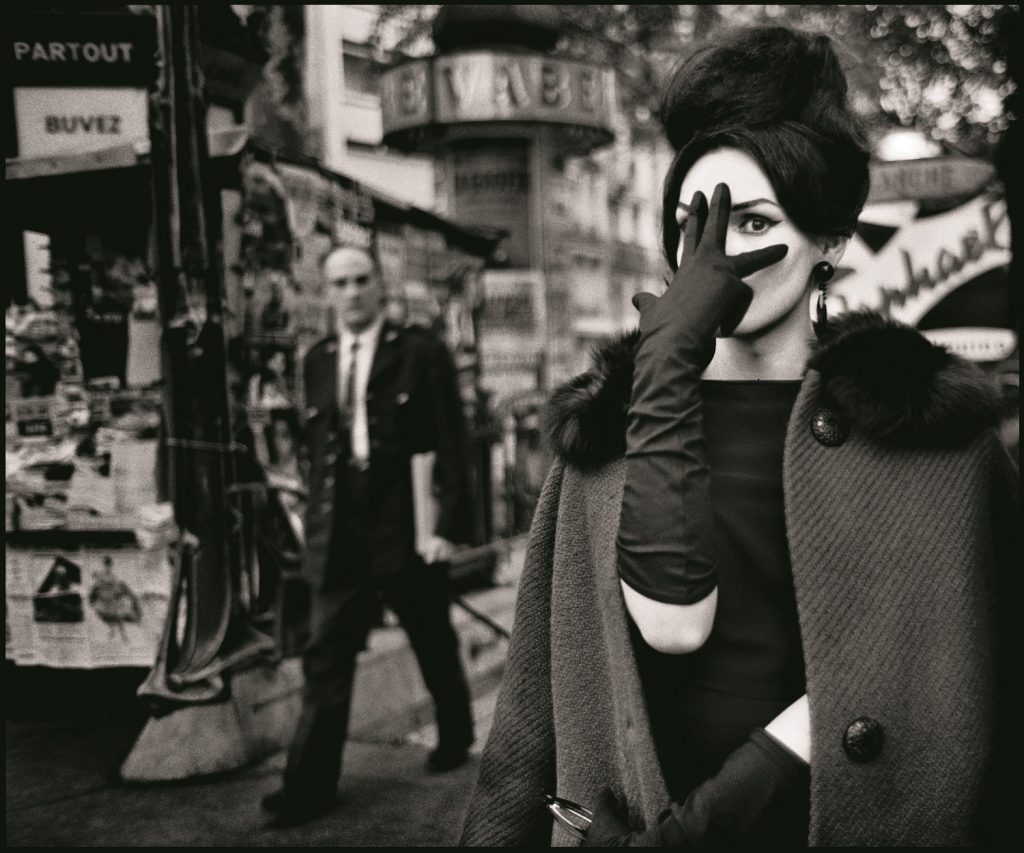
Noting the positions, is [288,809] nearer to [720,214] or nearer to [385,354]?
[385,354]

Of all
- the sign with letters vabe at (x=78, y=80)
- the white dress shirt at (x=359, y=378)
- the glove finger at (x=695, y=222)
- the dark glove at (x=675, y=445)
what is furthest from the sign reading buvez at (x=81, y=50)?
the dark glove at (x=675, y=445)

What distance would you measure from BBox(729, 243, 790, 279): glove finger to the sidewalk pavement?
3.17 metres

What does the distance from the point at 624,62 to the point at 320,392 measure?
39.8ft

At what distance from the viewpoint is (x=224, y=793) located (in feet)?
15.3

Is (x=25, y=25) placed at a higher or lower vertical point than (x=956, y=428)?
higher

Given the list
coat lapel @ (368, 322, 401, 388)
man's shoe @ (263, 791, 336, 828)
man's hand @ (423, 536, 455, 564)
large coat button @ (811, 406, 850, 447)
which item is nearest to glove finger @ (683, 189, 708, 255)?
large coat button @ (811, 406, 850, 447)

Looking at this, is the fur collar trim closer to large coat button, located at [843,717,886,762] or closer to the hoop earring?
the hoop earring

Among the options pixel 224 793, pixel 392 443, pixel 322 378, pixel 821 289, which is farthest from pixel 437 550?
pixel 821 289

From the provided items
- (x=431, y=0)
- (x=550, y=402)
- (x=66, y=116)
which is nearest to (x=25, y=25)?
(x=66, y=116)

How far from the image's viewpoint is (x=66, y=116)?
207 inches

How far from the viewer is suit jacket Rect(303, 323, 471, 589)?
15.0ft

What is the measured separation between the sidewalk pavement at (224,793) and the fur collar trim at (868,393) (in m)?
2.85

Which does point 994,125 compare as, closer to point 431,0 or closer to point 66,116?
point 431,0

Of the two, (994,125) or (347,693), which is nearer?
(347,693)
